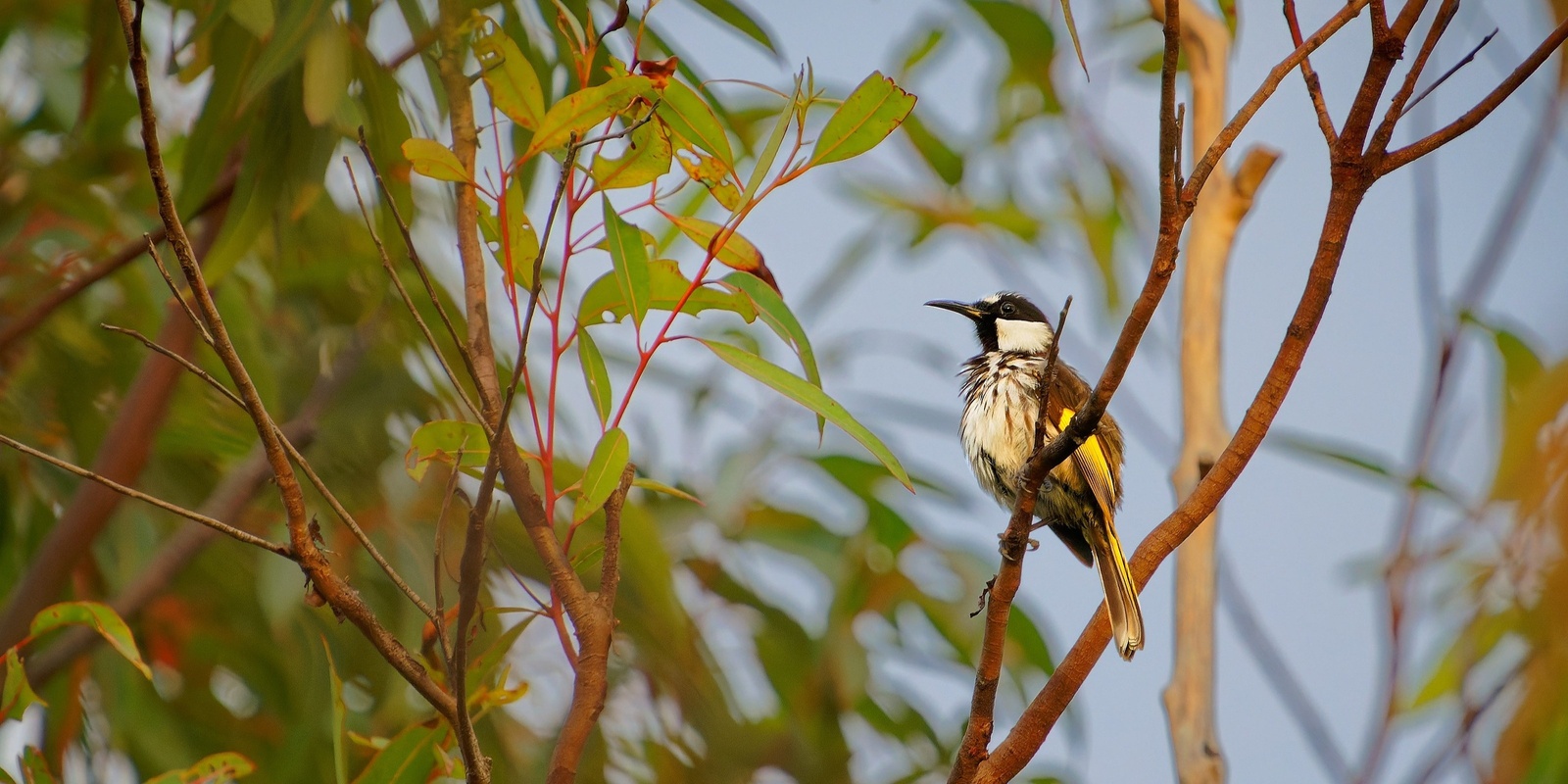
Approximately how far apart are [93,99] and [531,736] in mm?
1624

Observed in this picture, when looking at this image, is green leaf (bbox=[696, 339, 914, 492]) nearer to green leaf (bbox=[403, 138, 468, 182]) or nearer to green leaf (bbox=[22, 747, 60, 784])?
green leaf (bbox=[403, 138, 468, 182])

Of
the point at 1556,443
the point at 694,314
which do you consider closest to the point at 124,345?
the point at 694,314

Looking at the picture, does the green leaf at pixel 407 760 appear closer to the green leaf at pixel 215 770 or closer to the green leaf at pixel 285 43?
the green leaf at pixel 215 770

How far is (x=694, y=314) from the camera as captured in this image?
164 cm

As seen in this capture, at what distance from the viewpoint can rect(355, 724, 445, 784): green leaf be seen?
5.40 feet

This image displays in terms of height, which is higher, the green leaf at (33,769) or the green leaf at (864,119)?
the green leaf at (864,119)

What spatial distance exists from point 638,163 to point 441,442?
0.38 metres

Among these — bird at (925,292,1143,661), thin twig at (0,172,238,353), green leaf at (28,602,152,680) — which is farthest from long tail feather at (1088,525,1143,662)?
thin twig at (0,172,238,353)

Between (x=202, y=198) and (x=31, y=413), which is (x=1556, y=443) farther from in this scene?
(x=31, y=413)

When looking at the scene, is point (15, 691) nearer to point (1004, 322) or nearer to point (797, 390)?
point (797, 390)

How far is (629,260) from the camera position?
1.49 meters

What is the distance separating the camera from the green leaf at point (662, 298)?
153cm

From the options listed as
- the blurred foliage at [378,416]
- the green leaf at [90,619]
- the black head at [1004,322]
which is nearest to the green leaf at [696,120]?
the blurred foliage at [378,416]

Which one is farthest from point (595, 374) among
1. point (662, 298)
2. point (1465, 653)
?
point (1465, 653)
